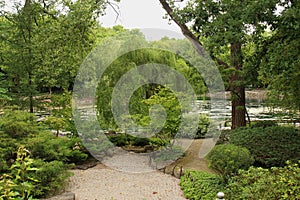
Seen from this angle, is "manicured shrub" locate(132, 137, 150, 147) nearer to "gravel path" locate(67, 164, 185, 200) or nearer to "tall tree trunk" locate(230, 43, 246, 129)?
"gravel path" locate(67, 164, 185, 200)

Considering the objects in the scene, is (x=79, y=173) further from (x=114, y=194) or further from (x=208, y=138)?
(x=208, y=138)

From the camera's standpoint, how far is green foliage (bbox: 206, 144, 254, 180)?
15.8ft

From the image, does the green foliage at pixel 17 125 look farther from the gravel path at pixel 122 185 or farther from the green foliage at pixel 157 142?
the green foliage at pixel 157 142

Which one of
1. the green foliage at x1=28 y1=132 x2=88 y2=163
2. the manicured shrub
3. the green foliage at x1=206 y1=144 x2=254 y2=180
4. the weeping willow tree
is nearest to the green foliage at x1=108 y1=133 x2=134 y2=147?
the manicured shrub

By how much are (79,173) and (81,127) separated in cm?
145

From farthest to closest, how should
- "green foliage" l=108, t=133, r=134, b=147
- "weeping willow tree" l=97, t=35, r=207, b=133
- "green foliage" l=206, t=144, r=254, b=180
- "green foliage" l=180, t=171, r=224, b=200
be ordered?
"green foliage" l=108, t=133, r=134, b=147, "weeping willow tree" l=97, t=35, r=207, b=133, "green foliage" l=206, t=144, r=254, b=180, "green foliage" l=180, t=171, r=224, b=200

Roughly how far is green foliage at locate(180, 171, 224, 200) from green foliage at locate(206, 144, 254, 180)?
0.67 ft

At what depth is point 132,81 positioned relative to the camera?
847cm

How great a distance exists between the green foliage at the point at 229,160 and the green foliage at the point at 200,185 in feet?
0.67

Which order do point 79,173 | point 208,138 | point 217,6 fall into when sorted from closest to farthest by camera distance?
point 79,173 < point 217,6 < point 208,138

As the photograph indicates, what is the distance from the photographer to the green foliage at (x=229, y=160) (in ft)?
15.8

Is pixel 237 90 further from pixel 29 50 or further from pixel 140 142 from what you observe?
pixel 29 50

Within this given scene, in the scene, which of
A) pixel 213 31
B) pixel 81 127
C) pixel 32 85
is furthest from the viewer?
pixel 32 85

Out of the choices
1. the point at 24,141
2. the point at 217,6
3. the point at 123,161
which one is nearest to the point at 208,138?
the point at 123,161
